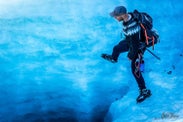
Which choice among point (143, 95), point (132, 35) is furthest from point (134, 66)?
point (143, 95)

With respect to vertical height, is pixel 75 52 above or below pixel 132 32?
above

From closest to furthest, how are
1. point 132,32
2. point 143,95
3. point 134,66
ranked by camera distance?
point 132,32, point 134,66, point 143,95

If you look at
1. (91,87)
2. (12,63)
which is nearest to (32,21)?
(12,63)

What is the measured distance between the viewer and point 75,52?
7215 mm

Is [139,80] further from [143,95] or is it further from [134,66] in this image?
[143,95]

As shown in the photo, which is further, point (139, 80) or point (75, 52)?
point (75, 52)

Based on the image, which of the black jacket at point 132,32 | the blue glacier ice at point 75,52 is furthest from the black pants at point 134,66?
the blue glacier ice at point 75,52

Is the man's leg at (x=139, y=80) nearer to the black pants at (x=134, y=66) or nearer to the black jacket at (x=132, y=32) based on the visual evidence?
the black pants at (x=134, y=66)

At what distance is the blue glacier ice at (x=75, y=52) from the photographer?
712 centimetres

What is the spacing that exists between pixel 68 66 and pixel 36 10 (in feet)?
4.99

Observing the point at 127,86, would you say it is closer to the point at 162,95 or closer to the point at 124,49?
the point at 162,95

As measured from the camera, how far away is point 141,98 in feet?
19.5

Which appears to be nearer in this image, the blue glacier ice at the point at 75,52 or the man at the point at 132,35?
the man at the point at 132,35

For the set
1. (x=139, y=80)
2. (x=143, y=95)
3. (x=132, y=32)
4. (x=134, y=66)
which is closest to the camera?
(x=132, y=32)
